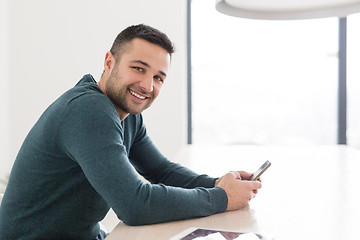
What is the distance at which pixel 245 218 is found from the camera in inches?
37.7

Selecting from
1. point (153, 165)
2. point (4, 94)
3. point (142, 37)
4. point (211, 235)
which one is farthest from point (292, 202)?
point (4, 94)

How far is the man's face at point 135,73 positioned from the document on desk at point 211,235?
497 millimetres

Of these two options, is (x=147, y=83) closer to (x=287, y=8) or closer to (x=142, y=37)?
(x=142, y=37)

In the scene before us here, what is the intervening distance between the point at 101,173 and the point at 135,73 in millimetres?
405

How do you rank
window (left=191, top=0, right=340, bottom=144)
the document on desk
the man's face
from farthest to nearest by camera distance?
window (left=191, top=0, right=340, bottom=144), the man's face, the document on desk

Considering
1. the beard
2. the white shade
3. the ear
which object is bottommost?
the beard

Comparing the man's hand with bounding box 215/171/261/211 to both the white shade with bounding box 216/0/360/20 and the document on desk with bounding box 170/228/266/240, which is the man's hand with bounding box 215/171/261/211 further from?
the white shade with bounding box 216/0/360/20

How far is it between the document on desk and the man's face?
50 centimetres

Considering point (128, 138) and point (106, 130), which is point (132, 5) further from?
point (106, 130)

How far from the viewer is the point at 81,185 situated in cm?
104

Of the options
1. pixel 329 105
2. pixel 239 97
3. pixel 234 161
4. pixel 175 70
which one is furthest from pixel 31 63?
pixel 329 105

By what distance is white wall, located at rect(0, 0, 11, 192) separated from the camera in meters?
3.11

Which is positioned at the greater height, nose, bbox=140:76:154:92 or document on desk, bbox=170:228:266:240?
nose, bbox=140:76:154:92

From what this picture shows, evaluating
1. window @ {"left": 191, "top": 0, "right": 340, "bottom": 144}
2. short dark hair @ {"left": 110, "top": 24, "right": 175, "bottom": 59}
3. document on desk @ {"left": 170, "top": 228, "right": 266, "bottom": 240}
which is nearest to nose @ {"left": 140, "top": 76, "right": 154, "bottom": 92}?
short dark hair @ {"left": 110, "top": 24, "right": 175, "bottom": 59}
